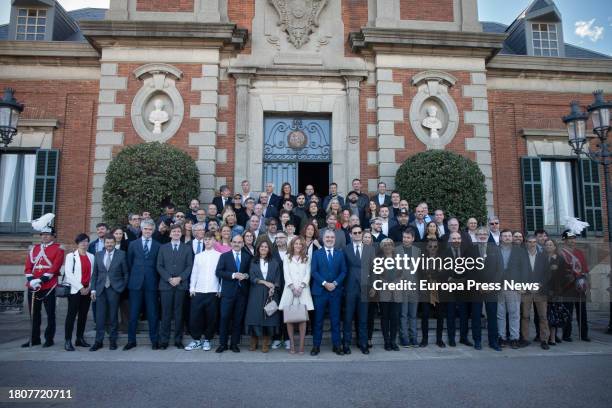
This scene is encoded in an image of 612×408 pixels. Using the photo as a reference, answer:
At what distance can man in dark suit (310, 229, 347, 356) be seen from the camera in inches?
278

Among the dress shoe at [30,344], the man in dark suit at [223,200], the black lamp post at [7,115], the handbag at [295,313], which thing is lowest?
the dress shoe at [30,344]

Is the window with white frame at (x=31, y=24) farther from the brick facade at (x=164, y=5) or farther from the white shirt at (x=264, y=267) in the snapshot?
the white shirt at (x=264, y=267)

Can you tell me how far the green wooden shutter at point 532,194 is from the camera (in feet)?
41.1

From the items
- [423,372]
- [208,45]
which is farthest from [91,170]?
[423,372]

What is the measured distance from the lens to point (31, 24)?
13.3 metres

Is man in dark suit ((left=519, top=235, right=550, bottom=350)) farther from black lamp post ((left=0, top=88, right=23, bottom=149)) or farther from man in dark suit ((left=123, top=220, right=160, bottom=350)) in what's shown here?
black lamp post ((left=0, top=88, right=23, bottom=149))

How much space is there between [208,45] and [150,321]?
7.27 m

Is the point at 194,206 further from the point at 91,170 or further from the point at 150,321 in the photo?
the point at 91,170

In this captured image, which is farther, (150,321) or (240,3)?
(240,3)

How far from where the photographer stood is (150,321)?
7375 millimetres

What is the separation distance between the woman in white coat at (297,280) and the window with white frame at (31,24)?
11.1 metres

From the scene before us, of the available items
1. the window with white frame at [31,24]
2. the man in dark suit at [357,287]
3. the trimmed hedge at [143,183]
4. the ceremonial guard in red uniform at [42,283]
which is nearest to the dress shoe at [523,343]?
the man in dark suit at [357,287]

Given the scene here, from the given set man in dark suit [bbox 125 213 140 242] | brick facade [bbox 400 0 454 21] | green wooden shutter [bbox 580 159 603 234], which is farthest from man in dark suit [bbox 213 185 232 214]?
green wooden shutter [bbox 580 159 603 234]

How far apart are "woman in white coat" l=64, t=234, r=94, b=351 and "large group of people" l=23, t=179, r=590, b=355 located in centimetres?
2
